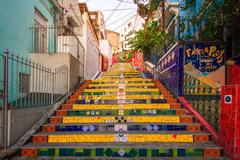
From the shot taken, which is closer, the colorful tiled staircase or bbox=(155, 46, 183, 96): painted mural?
the colorful tiled staircase

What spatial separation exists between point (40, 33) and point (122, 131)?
17.5 ft

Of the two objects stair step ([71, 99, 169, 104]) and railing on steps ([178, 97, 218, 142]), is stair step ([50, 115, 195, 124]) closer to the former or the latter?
railing on steps ([178, 97, 218, 142])

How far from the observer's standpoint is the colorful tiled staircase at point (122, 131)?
12.6 feet

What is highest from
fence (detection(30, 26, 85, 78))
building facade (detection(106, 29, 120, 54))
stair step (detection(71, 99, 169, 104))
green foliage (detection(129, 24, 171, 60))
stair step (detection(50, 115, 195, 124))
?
building facade (detection(106, 29, 120, 54))

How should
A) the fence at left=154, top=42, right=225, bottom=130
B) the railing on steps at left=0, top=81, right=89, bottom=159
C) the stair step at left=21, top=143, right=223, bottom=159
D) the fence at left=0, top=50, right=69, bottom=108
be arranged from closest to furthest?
the railing on steps at left=0, top=81, right=89, bottom=159
the stair step at left=21, top=143, right=223, bottom=159
the fence at left=0, top=50, right=69, bottom=108
the fence at left=154, top=42, right=225, bottom=130

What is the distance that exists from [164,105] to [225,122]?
217 centimetres

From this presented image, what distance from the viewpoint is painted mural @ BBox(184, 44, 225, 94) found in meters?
6.62

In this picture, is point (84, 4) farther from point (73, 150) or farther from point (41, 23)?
point (73, 150)

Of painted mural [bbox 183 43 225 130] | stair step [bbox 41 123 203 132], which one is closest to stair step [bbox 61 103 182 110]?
stair step [bbox 41 123 203 132]

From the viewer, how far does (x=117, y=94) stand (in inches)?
262

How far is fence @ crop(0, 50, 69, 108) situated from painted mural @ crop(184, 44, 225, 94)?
372cm

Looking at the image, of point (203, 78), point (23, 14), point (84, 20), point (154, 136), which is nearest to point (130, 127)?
point (154, 136)

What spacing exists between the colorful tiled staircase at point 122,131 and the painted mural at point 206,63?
3.57ft

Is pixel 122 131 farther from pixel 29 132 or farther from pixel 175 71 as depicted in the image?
pixel 175 71
